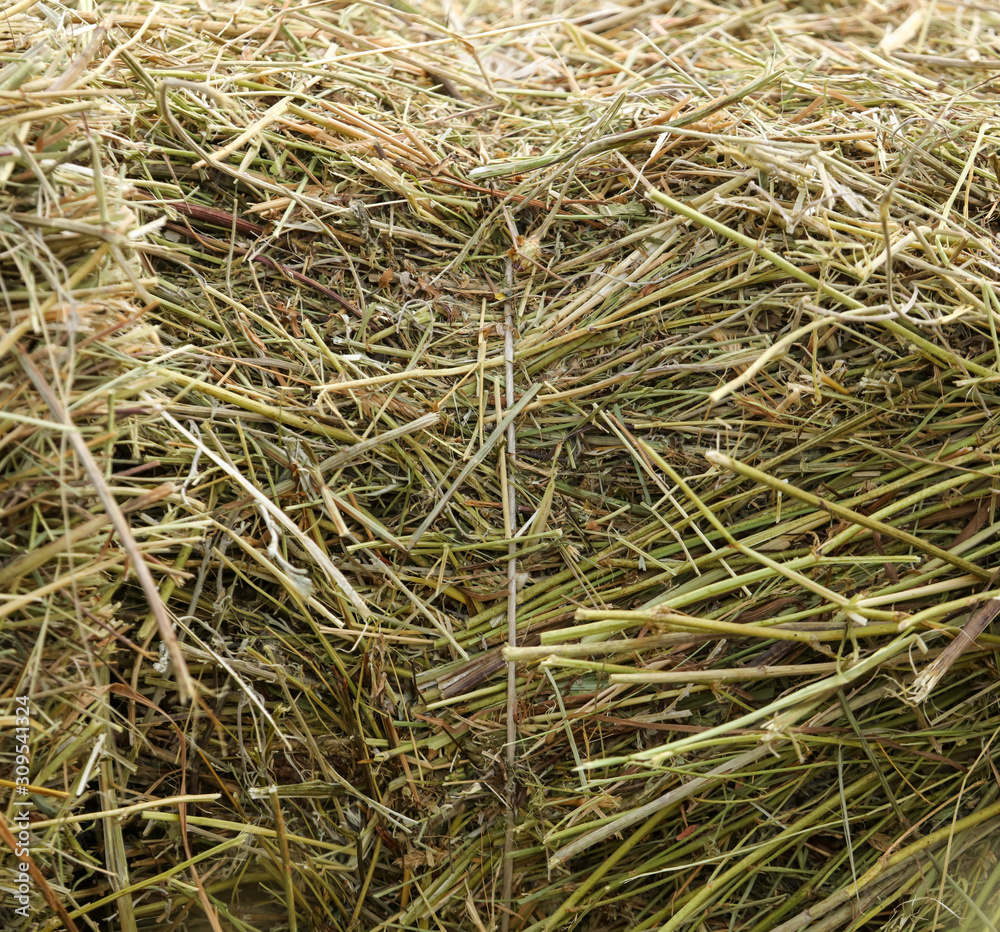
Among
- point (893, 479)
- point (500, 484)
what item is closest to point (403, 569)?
point (500, 484)

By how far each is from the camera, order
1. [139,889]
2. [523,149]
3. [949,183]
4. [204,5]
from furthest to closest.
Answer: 1. [204,5]
2. [523,149]
3. [949,183]
4. [139,889]

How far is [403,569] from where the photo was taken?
1.33m

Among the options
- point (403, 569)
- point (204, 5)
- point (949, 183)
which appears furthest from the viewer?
point (204, 5)

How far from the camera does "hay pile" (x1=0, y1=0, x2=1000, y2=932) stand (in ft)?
3.80

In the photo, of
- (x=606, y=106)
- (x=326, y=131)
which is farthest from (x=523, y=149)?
(x=326, y=131)

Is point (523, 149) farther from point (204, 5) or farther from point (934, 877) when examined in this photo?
point (934, 877)

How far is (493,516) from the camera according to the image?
138 centimetres

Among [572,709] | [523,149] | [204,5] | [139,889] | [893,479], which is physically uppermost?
[204,5]

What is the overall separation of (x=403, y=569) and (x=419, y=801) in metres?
0.35

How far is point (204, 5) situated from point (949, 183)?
1533 millimetres

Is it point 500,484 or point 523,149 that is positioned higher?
point 523,149

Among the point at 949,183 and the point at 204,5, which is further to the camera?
the point at 204,5

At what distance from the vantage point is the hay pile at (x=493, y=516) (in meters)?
1.16

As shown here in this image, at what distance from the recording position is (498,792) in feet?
4.16
